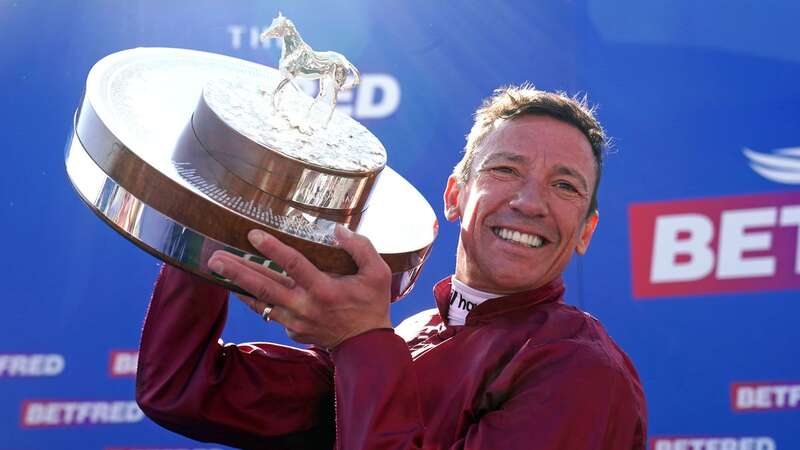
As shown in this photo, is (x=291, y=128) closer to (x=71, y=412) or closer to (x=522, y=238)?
(x=522, y=238)

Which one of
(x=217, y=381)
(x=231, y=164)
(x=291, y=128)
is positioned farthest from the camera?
(x=217, y=381)

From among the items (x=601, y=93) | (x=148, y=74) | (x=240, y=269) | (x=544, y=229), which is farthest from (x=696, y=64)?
(x=240, y=269)

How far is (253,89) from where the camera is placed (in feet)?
5.08

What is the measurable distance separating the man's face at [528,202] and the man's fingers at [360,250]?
1.47 ft

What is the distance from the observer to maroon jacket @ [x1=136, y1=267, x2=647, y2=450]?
1307 mm

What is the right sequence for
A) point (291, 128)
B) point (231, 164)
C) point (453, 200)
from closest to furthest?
1. point (231, 164)
2. point (291, 128)
3. point (453, 200)

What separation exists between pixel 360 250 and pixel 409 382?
0.22 m

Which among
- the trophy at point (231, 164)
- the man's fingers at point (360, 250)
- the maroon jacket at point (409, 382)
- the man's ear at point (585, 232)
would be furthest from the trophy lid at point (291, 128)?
the man's ear at point (585, 232)

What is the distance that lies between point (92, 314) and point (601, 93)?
164 cm

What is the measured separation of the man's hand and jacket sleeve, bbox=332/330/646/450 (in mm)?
37

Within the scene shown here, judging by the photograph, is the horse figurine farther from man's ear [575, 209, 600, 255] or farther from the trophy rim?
man's ear [575, 209, 600, 255]

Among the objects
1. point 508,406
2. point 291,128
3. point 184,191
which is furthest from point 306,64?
point 508,406

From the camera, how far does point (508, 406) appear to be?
4.47 feet

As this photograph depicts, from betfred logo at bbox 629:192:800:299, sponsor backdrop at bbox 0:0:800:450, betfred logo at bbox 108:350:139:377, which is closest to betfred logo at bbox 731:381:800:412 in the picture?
sponsor backdrop at bbox 0:0:800:450
